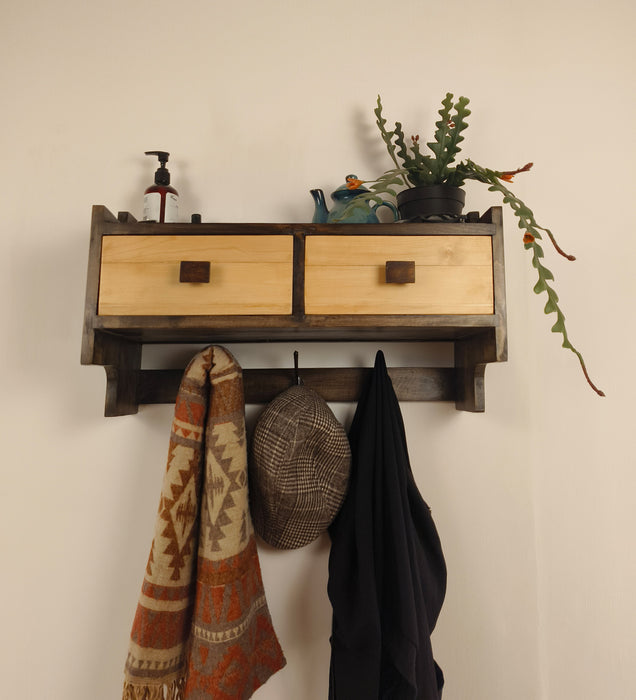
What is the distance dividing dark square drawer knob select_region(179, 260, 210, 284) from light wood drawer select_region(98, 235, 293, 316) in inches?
0.4

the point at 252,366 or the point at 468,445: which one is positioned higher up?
the point at 252,366

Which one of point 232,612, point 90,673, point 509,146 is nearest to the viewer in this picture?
point 232,612

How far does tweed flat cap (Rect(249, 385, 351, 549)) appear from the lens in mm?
749

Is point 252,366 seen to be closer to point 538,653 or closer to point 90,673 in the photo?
point 90,673

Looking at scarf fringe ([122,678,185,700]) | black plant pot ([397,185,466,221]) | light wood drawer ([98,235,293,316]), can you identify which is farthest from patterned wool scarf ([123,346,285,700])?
black plant pot ([397,185,466,221])

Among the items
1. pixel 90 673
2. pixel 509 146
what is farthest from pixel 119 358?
pixel 509 146

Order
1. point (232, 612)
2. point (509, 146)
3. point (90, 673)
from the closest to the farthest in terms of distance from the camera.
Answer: point (232, 612) → point (90, 673) → point (509, 146)

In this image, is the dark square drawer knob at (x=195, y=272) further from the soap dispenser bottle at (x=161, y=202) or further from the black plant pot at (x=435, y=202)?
the black plant pot at (x=435, y=202)

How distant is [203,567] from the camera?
0.72 metres

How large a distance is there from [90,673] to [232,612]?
1.15 feet

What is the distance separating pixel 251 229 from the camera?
2.35 ft

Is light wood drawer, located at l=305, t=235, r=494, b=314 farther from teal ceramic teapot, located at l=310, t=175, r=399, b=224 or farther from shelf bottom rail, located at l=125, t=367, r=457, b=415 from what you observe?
shelf bottom rail, located at l=125, t=367, r=457, b=415

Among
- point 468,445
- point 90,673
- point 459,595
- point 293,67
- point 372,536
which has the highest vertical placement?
point 293,67

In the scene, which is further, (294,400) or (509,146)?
(509,146)
